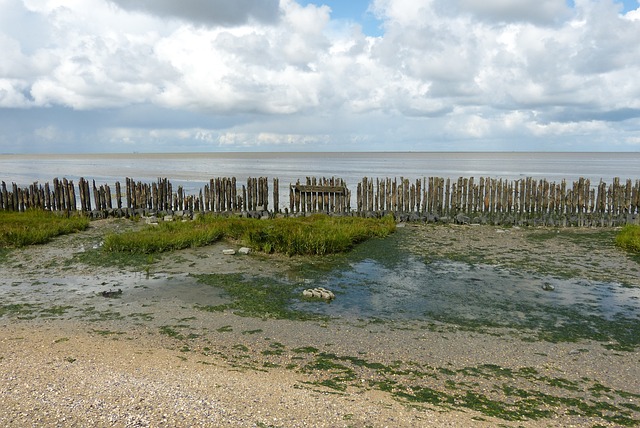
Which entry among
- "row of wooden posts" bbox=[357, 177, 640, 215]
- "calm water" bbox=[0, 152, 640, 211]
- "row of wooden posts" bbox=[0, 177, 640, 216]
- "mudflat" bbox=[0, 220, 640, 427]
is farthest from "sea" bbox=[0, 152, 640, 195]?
"mudflat" bbox=[0, 220, 640, 427]

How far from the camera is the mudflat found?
4.88 metres

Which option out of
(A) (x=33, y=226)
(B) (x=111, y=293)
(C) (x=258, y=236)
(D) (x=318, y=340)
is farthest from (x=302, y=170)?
(D) (x=318, y=340)

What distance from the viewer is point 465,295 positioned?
959 centimetres

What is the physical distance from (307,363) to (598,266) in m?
9.21

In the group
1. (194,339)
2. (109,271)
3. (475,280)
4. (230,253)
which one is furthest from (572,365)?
(109,271)

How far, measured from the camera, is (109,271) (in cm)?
1131

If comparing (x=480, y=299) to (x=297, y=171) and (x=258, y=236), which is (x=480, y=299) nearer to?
(x=258, y=236)

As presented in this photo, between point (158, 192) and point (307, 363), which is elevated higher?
point (158, 192)

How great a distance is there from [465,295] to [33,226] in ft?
45.2

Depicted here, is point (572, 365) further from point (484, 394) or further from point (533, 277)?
point (533, 277)

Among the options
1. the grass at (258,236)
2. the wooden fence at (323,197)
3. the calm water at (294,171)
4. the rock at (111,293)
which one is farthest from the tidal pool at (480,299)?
the calm water at (294,171)

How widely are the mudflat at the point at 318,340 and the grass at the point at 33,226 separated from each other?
1.05 metres

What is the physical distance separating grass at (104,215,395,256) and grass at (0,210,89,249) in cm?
262

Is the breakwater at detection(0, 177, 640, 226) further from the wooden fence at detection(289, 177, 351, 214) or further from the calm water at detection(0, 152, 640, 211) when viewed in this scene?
the calm water at detection(0, 152, 640, 211)
